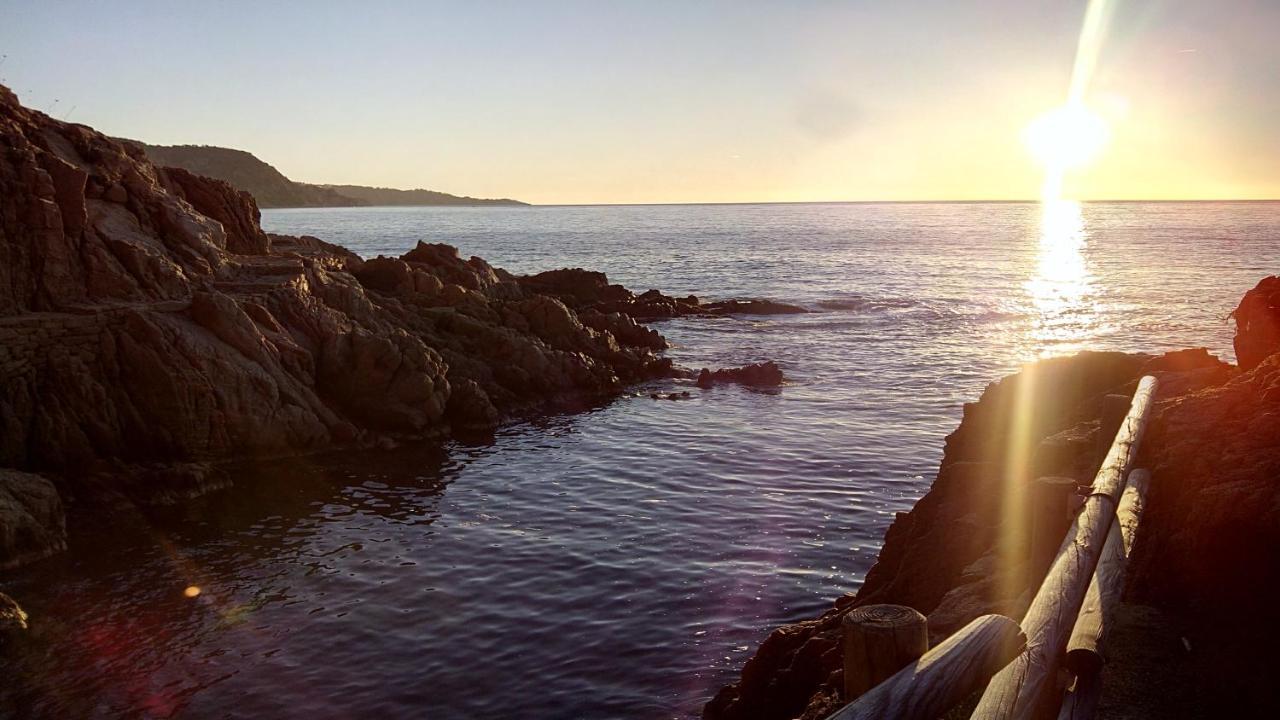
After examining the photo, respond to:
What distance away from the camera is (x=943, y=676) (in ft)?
15.6

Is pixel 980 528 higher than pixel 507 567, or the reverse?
pixel 980 528

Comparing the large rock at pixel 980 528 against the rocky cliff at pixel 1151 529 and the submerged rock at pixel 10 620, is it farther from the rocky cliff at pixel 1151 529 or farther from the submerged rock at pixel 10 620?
the submerged rock at pixel 10 620

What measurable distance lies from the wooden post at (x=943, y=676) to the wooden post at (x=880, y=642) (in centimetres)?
8

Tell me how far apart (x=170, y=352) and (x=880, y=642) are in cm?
1949

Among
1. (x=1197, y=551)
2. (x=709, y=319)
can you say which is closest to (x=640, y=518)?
(x=1197, y=551)

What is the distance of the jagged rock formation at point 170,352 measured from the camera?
62.7ft

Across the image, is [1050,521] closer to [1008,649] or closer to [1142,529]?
[1142,529]

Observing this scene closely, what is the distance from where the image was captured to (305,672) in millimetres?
11945

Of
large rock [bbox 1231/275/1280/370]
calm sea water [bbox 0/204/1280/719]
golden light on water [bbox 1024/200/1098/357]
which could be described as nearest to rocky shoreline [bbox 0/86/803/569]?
calm sea water [bbox 0/204/1280/719]

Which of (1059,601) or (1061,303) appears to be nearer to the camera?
(1059,601)

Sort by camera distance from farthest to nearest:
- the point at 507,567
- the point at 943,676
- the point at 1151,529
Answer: the point at 507,567, the point at 1151,529, the point at 943,676

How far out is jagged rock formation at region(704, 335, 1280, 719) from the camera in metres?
6.69

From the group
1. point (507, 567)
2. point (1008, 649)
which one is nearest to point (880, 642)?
point (1008, 649)

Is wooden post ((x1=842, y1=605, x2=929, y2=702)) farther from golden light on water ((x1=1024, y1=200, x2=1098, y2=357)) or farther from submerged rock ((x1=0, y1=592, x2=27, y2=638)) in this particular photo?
golden light on water ((x1=1024, y1=200, x2=1098, y2=357))
